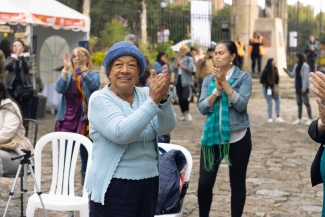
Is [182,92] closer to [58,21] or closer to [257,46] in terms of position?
[58,21]

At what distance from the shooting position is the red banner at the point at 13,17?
13.4 meters

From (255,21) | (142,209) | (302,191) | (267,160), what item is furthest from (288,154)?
(255,21)

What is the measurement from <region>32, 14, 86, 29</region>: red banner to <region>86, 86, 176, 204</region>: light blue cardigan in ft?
36.4

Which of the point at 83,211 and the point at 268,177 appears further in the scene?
the point at 268,177

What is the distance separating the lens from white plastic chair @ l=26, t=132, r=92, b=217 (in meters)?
5.24

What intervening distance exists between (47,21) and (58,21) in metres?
0.34

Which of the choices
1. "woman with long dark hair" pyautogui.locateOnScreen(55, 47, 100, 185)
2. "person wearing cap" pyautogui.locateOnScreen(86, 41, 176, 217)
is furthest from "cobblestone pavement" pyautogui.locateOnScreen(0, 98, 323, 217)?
"person wearing cap" pyautogui.locateOnScreen(86, 41, 176, 217)

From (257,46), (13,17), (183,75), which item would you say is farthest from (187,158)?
(257,46)

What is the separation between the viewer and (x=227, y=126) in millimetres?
5570

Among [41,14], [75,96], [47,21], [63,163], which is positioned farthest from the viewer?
[47,21]

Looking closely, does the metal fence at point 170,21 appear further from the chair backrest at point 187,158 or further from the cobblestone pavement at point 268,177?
the chair backrest at point 187,158

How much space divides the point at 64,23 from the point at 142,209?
1186 centimetres

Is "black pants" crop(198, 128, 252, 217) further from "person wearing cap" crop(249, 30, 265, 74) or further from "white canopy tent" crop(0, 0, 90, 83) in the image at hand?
"person wearing cap" crop(249, 30, 265, 74)

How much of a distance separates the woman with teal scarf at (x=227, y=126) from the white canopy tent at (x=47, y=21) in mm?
8705
